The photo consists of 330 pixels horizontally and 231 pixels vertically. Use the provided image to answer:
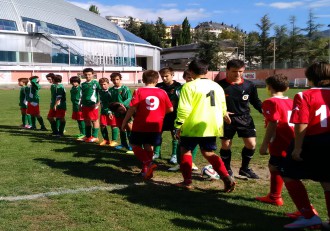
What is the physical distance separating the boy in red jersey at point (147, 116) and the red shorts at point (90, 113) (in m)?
3.84

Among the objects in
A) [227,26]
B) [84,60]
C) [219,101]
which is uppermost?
[227,26]

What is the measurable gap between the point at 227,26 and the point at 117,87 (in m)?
186

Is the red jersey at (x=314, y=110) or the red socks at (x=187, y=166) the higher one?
the red jersey at (x=314, y=110)

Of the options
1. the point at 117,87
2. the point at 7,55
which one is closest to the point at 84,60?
the point at 7,55

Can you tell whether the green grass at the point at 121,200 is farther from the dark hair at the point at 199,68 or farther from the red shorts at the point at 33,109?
the red shorts at the point at 33,109

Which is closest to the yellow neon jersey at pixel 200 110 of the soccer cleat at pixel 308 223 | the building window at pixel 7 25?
the soccer cleat at pixel 308 223

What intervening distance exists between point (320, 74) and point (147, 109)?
3089 millimetres

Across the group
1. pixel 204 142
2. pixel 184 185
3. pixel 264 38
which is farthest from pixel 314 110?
pixel 264 38

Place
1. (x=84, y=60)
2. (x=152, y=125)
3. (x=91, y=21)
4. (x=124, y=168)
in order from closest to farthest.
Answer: (x=152, y=125)
(x=124, y=168)
(x=84, y=60)
(x=91, y=21)

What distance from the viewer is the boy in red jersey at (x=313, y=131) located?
12.9 ft

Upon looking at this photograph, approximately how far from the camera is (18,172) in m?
6.74

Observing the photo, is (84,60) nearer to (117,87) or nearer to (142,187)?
(117,87)

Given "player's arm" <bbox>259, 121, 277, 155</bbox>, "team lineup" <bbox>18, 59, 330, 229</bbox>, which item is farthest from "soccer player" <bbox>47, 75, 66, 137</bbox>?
"player's arm" <bbox>259, 121, 277, 155</bbox>

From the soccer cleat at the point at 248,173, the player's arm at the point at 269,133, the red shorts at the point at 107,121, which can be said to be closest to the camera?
the player's arm at the point at 269,133
